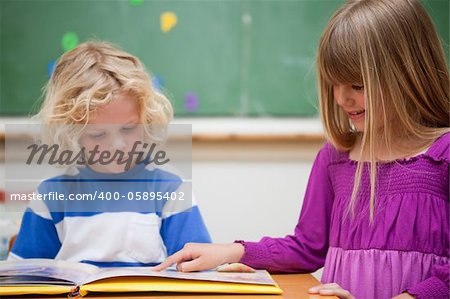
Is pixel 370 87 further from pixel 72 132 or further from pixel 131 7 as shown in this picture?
pixel 131 7

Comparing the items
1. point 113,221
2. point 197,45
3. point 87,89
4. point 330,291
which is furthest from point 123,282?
point 197,45

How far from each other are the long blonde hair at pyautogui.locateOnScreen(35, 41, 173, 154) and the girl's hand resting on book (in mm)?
392

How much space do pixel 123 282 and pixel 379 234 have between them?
459mm

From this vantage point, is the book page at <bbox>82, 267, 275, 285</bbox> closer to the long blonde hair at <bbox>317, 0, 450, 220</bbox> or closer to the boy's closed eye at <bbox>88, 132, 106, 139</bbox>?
the long blonde hair at <bbox>317, 0, 450, 220</bbox>

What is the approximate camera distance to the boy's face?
1.27m

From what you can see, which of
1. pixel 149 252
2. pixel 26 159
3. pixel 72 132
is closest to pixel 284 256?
pixel 149 252

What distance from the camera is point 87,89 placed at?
1275 millimetres

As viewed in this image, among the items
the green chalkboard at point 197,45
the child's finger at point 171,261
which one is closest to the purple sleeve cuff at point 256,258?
the child's finger at point 171,261

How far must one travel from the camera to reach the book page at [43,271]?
89 centimetres

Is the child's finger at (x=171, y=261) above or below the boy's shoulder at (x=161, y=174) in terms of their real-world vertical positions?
below

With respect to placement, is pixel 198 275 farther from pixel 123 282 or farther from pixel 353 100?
pixel 353 100

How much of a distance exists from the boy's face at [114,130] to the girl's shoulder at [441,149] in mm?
617

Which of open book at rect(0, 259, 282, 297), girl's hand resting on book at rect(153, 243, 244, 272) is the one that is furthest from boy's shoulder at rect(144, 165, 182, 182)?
open book at rect(0, 259, 282, 297)

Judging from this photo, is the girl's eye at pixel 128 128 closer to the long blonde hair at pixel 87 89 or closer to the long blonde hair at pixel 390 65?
the long blonde hair at pixel 87 89
